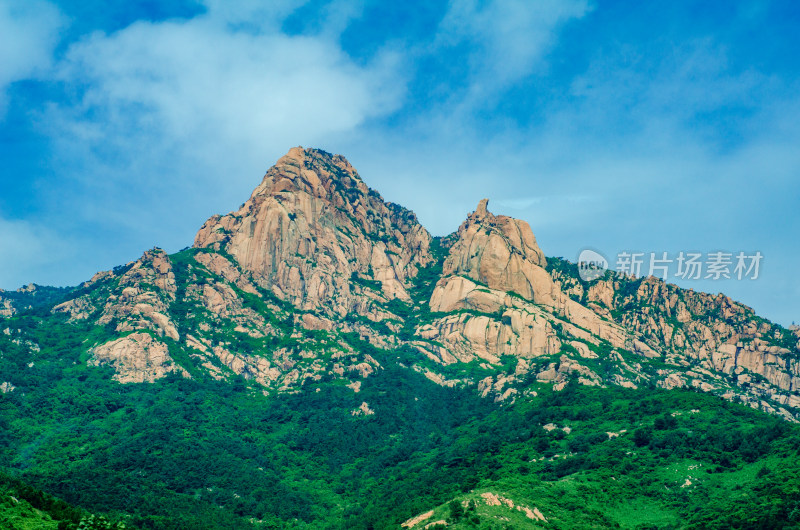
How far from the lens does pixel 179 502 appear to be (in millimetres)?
134125

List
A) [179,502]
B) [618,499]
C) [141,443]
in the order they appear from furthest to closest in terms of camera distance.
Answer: [141,443] < [179,502] < [618,499]

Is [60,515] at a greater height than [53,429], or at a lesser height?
lesser

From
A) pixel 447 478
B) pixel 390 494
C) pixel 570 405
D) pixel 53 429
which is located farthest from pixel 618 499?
pixel 53 429

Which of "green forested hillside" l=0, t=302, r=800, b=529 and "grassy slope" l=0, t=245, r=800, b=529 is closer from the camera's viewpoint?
"green forested hillside" l=0, t=302, r=800, b=529

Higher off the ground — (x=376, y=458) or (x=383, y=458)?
(x=383, y=458)

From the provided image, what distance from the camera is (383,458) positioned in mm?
173375

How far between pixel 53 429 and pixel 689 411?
155685mm

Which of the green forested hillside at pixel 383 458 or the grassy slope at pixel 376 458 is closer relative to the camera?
the green forested hillside at pixel 383 458

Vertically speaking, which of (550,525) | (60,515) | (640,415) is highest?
(640,415)

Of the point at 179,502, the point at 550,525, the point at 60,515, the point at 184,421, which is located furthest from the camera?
the point at 184,421

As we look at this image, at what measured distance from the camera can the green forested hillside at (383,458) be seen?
117 meters

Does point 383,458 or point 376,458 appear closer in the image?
point 383,458

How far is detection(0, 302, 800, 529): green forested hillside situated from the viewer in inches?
4606

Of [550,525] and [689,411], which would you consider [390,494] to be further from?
[689,411]
